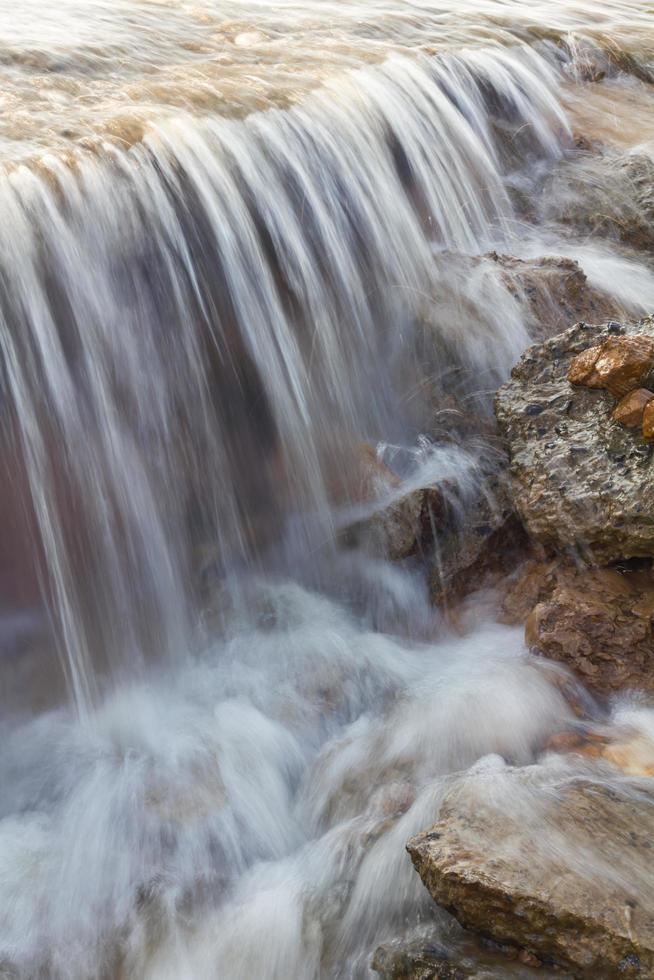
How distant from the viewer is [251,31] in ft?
23.7

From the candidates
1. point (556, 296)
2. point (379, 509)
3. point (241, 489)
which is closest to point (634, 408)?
point (379, 509)

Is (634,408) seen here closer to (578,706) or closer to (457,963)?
(578,706)

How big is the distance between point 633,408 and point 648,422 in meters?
0.11

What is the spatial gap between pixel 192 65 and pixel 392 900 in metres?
5.21

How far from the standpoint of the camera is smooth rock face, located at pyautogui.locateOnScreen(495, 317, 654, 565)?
11.7ft

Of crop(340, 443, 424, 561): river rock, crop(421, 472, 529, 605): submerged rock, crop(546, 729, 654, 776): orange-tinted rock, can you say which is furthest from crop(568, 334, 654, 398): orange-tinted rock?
crop(546, 729, 654, 776): orange-tinted rock

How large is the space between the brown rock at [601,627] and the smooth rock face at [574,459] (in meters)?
0.12

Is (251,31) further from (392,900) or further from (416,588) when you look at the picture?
(392,900)

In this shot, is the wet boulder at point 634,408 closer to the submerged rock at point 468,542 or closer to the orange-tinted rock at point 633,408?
the orange-tinted rock at point 633,408

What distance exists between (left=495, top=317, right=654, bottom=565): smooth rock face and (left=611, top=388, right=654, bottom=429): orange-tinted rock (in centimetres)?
4

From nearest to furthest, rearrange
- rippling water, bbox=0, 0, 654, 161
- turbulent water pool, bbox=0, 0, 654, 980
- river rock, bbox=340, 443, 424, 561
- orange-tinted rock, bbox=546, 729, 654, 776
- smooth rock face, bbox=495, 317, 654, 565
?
orange-tinted rock, bbox=546, 729, 654, 776 → turbulent water pool, bbox=0, 0, 654, 980 → smooth rock face, bbox=495, 317, 654, 565 → river rock, bbox=340, 443, 424, 561 → rippling water, bbox=0, 0, 654, 161

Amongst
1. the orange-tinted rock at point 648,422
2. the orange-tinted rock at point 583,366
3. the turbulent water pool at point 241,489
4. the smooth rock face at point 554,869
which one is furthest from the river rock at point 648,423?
the smooth rock face at point 554,869

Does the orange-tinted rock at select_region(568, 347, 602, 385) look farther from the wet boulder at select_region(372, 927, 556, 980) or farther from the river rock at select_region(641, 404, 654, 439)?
the wet boulder at select_region(372, 927, 556, 980)

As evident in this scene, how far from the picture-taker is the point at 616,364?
12.1 feet
